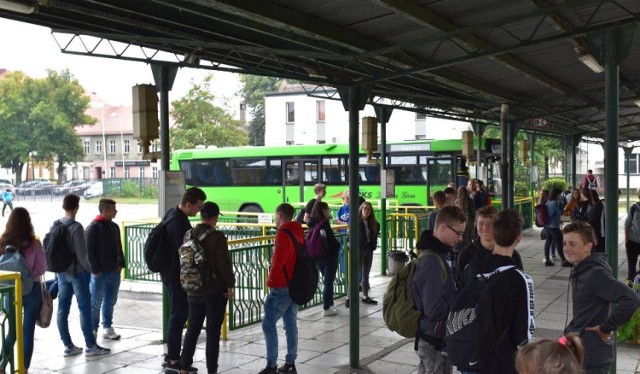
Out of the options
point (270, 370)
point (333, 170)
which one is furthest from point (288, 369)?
point (333, 170)

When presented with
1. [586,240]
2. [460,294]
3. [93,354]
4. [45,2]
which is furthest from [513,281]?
[93,354]

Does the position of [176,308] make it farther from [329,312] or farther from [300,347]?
[329,312]

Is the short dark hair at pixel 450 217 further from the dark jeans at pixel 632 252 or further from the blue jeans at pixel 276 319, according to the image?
the dark jeans at pixel 632 252

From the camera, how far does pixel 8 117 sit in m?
57.8

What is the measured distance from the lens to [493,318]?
3.35 meters

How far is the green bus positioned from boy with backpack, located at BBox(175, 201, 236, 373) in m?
15.3

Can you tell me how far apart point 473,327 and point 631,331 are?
496 cm

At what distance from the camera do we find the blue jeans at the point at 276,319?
636 cm

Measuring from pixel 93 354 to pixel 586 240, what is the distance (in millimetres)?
5422

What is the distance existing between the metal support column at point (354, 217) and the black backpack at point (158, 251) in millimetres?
1939

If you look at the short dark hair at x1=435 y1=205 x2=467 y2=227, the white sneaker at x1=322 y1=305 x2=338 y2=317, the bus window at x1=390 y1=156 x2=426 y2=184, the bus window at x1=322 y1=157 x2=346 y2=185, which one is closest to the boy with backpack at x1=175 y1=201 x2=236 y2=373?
the short dark hair at x1=435 y1=205 x2=467 y2=227

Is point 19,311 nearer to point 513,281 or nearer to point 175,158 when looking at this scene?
point 513,281

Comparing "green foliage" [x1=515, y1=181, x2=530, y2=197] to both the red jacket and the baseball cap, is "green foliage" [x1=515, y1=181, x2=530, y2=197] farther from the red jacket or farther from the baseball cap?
the baseball cap

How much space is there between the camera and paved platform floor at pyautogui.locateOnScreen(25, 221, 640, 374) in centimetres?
689
